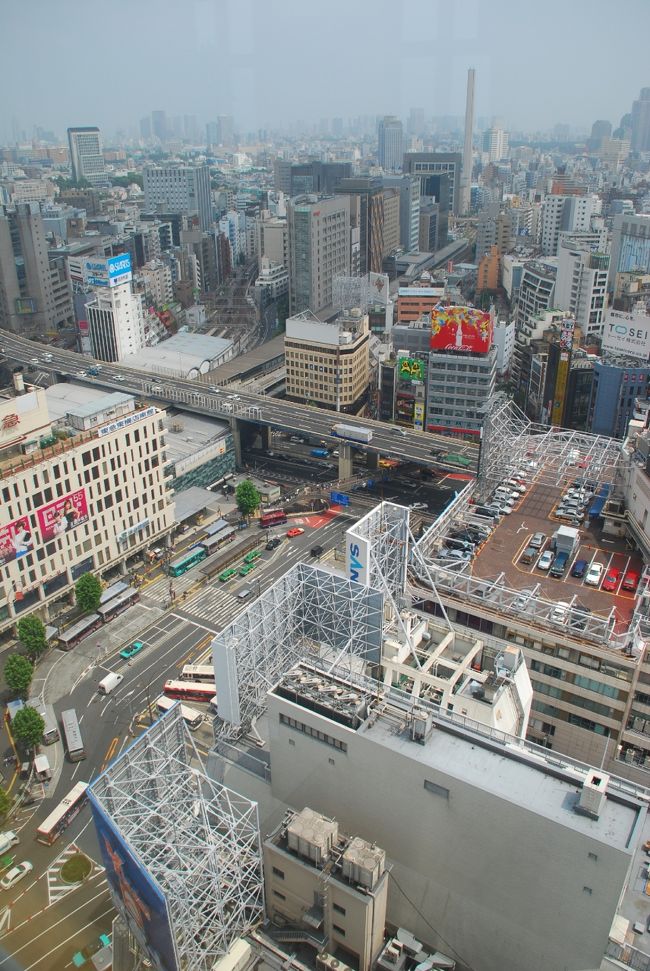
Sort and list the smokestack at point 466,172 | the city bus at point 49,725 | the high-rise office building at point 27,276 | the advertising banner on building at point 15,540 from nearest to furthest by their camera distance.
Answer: the city bus at point 49,725
the advertising banner on building at point 15,540
the high-rise office building at point 27,276
the smokestack at point 466,172

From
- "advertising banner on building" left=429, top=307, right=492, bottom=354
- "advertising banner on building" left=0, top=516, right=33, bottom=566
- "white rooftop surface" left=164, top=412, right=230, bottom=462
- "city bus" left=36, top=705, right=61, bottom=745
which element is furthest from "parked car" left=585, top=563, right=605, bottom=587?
"white rooftop surface" left=164, top=412, right=230, bottom=462

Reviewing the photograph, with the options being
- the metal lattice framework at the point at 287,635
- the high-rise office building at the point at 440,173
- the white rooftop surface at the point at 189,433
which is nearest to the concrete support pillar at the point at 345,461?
the white rooftop surface at the point at 189,433

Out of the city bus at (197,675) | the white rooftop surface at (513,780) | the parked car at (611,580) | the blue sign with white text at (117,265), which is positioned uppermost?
the blue sign with white text at (117,265)

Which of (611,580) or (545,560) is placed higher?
(545,560)

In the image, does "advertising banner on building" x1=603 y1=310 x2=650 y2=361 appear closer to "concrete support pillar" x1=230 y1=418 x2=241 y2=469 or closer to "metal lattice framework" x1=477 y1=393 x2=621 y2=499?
"metal lattice framework" x1=477 y1=393 x2=621 y2=499

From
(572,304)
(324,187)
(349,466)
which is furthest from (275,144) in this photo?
(349,466)

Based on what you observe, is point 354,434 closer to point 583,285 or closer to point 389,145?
point 583,285

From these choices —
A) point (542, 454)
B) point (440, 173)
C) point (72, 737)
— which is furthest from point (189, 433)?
point (440, 173)

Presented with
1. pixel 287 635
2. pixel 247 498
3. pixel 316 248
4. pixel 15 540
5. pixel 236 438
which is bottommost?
pixel 247 498

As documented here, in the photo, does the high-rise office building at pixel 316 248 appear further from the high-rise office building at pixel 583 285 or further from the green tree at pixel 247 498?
the green tree at pixel 247 498
